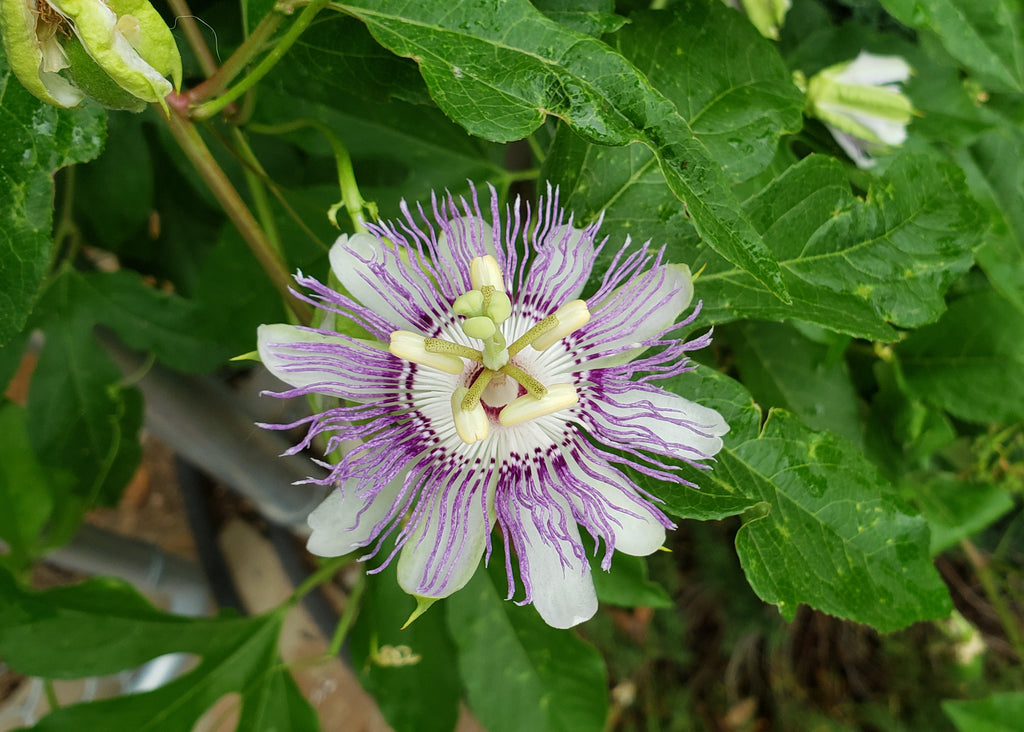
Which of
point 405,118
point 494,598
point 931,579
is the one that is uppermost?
point 405,118

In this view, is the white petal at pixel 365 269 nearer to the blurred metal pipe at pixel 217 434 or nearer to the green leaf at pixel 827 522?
the green leaf at pixel 827 522

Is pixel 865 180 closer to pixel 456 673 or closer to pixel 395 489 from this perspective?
pixel 395 489

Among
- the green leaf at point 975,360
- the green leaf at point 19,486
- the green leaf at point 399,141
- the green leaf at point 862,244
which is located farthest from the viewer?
the green leaf at point 19,486

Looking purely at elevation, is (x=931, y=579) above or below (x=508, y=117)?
below

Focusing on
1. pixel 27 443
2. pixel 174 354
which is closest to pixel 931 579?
pixel 174 354

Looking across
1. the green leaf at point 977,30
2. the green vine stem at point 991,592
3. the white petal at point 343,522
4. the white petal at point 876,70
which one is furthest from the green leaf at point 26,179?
the green vine stem at point 991,592

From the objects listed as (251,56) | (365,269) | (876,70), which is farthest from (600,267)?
(876,70)

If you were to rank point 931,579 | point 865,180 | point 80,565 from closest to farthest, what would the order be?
point 931,579 < point 865,180 < point 80,565
